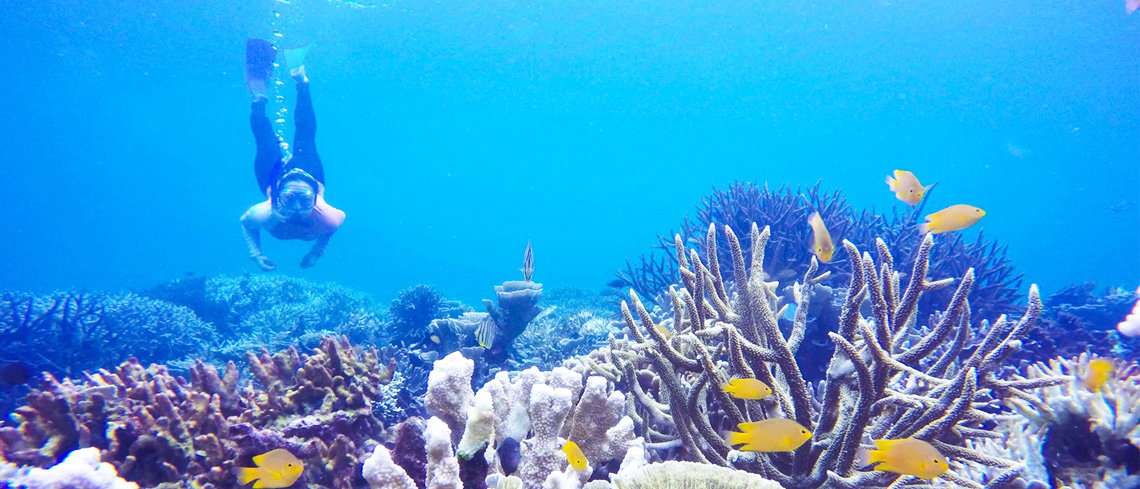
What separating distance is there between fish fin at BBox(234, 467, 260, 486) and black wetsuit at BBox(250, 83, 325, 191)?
8.92 m

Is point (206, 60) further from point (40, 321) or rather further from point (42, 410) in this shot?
point (42, 410)

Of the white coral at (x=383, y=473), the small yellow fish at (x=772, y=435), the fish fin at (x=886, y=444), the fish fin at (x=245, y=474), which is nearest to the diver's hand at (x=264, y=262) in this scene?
the fish fin at (x=245, y=474)

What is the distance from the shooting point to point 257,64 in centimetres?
1399

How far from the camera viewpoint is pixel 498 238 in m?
119

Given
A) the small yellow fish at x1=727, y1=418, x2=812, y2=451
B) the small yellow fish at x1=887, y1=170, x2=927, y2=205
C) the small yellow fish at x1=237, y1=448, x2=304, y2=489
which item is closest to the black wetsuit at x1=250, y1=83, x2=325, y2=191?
the small yellow fish at x1=237, y1=448, x2=304, y2=489

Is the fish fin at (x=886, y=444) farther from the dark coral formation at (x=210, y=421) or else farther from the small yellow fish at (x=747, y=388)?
the dark coral formation at (x=210, y=421)

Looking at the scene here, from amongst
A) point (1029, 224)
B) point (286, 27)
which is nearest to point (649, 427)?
point (286, 27)

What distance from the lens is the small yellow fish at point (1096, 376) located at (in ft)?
7.94

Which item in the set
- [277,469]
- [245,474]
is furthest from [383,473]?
[245,474]

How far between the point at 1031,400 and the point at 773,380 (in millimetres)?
1377

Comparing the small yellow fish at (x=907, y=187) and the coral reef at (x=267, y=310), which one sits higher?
the coral reef at (x=267, y=310)

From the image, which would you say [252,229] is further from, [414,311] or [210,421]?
[210,421]

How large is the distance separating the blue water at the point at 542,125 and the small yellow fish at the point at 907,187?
29137 mm

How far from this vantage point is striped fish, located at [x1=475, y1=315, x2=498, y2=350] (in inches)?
221
